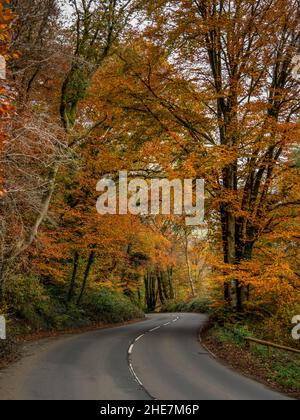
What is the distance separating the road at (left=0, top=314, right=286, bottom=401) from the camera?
9195mm

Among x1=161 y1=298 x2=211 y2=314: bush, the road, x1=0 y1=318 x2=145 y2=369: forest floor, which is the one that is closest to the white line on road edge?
the road

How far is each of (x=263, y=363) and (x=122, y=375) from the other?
483cm

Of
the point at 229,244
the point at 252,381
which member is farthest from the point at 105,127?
the point at 252,381

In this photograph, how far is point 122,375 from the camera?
11.2 m


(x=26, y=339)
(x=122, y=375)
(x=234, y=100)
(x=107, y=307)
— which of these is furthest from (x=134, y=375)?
(x=107, y=307)

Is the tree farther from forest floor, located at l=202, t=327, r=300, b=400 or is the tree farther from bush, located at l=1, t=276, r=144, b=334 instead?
bush, located at l=1, t=276, r=144, b=334

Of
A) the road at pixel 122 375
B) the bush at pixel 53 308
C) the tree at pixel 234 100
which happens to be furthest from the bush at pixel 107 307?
the tree at pixel 234 100

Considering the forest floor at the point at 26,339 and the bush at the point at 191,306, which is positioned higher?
the forest floor at the point at 26,339

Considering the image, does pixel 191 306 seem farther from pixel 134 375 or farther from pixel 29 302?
pixel 134 375

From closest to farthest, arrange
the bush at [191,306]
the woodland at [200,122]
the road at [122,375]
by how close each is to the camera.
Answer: the road at [122,375]
the woodland at [200,122]
the bush at [191,306]

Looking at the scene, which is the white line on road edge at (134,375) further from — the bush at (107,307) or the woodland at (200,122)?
the bush at (107,307)

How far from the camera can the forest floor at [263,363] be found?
10966 mm

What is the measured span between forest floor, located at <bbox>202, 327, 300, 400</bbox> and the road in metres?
0.55

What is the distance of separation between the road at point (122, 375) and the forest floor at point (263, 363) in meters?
0.55
